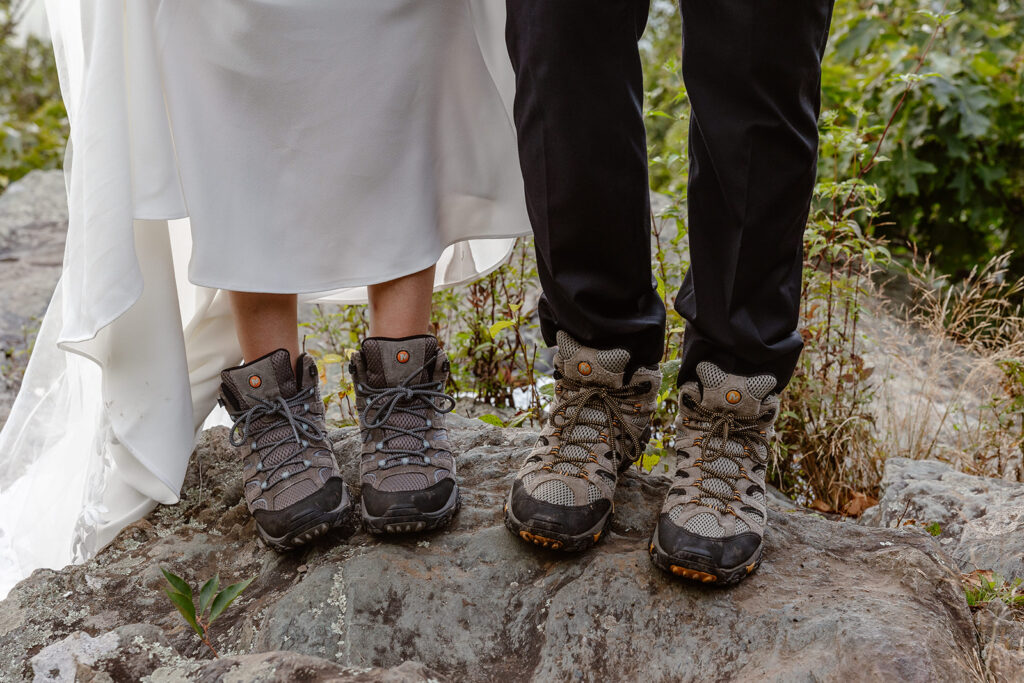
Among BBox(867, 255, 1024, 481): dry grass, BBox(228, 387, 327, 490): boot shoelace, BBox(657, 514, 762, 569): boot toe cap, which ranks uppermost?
BBox(228, 387, 327, 490): boot shoelace

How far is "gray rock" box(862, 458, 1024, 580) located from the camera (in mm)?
1764

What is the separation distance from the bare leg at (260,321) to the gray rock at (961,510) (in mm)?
1498

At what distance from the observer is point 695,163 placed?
4.72 ft

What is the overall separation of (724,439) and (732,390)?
0.32ft

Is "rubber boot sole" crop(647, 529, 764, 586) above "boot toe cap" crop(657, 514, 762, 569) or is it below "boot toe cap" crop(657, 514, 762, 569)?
below

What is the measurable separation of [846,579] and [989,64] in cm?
348

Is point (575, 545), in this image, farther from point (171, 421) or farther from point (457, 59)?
point (457, 59)

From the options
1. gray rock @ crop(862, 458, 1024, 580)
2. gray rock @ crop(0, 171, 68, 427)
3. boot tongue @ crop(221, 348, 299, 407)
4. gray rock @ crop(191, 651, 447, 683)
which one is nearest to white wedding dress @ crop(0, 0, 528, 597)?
boot tongue @ crop(221, 348, 299, 407)

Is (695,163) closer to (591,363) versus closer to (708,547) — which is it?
(591,363)

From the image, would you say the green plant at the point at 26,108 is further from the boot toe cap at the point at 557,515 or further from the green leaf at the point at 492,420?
the boot toe cap at the point at 557,515

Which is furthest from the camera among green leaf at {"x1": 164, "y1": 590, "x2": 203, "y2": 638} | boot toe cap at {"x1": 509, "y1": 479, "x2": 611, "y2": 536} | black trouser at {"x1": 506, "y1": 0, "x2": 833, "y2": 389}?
boot toe cap at {"x1": 509, "y1": 479, "x2": 611, "y2": 536}

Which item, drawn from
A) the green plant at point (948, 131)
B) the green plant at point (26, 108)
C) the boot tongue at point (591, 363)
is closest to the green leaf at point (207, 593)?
the boot tongue at point (591, 363)

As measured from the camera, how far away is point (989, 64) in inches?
155

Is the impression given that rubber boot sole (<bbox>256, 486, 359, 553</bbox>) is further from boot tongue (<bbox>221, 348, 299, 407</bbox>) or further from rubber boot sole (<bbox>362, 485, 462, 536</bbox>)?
boot tongue (<bbox>221, 348, 299, 407</bbox>)
